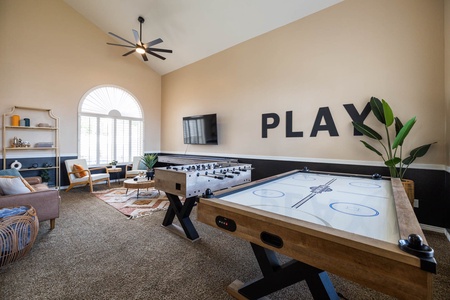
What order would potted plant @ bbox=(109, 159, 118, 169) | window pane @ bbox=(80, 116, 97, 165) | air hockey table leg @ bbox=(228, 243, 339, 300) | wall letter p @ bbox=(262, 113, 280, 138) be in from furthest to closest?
potted plant @ bbox=(109, 159, 118, 169)
window pane @ bbox=(80, 116, 97, 165)
wall letter p @ bbox=(262, 113, 280, 138)
air hockey table leg @ bbox=(228, 243, 339, 300)

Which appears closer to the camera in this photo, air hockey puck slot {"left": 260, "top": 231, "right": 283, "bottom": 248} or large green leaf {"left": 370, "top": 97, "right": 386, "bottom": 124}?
air hockey puck slot {"left": 260, "top": 231, "right": 283, "bottom": 248}

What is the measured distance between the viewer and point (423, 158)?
2.89 meters

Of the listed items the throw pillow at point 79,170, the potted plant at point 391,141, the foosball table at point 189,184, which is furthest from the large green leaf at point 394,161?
the throw pillow at point 79,170

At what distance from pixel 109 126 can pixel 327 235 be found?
670 centimetres

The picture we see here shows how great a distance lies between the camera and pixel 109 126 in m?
6.16

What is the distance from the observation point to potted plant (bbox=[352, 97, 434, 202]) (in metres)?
2.67

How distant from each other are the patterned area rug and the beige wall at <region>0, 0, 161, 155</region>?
1.93 meters

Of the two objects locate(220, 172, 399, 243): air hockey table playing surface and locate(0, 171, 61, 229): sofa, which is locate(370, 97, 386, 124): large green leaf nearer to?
locate(220, 172, 399, 243): air hockey table playing surface

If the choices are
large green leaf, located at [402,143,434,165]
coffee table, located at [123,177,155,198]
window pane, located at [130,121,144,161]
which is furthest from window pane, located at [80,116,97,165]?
large green leaf, located at [402,143,434,165]

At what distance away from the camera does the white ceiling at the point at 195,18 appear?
152 inches

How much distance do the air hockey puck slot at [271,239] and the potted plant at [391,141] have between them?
2578 mm

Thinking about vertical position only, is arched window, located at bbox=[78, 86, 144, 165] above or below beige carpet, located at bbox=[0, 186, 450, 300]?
above

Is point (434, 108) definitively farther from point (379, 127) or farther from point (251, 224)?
point (251, 224)

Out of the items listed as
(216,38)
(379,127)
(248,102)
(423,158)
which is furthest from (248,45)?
(423,158)
